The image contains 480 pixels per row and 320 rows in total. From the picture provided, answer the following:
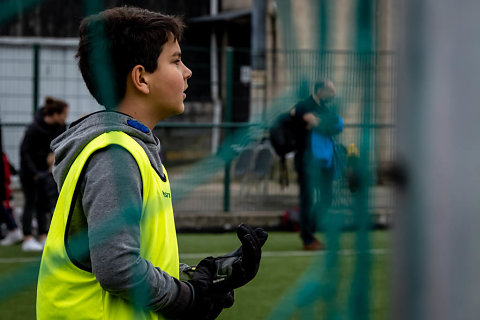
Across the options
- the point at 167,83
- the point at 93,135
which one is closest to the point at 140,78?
Result: the point at 167,83

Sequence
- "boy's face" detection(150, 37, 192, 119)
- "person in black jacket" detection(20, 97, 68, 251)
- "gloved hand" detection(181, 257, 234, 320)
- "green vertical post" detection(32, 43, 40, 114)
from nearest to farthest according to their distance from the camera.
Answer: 1. "gloved hand" detection(181, 257, 234, 320)
2. "boy's face" detection(150, 37, 192, 119)
3. "person in black jacket" detection(20, 97, 68, 251)
4. "green vertical post" detection(32, 43, 40, 114)

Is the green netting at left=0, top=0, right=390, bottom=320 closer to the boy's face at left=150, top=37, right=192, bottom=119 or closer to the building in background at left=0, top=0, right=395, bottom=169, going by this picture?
the building in background at left=0, top=0, right=395, bottom=169

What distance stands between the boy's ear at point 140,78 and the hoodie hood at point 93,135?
3.1 inches

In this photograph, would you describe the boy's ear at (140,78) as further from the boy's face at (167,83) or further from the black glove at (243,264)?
the black glove at (243,264)

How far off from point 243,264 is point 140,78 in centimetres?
51

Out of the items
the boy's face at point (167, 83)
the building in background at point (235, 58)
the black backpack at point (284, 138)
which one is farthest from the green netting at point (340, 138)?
the black backpack at point (284, 138)

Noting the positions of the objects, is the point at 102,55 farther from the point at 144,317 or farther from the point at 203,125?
the point at 203,125

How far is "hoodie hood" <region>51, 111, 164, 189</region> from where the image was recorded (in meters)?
1.81

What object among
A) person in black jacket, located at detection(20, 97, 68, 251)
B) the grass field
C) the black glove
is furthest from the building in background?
person in black jacket, located at detection(20, 97, 68, 251)

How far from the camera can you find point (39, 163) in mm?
7547

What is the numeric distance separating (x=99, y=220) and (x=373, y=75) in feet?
2.15

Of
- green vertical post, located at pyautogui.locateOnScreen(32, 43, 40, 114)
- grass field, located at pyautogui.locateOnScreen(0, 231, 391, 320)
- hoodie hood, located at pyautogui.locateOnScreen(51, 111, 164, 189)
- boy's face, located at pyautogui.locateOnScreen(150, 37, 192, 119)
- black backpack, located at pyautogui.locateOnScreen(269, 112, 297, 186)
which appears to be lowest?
grass field, located at pyautogui.locateOnScreen(0, 231, 391, 320)

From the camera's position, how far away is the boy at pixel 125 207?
170 cm

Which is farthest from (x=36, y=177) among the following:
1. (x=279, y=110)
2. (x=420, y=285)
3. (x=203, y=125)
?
(x=420, y=285)
